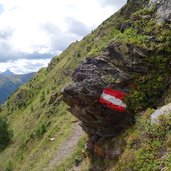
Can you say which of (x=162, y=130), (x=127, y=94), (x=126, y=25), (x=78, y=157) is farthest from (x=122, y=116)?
(x=78, y=157)

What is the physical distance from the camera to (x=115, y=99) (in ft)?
78.0

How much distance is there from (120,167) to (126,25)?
11960 mm

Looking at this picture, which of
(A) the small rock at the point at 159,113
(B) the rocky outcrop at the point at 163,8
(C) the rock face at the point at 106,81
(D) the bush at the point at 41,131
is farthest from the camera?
(D) the bush at the point at 41,131

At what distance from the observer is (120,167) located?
68.7ft

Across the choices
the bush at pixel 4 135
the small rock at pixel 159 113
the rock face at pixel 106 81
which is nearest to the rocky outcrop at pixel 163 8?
the rock face at pixel 106 81

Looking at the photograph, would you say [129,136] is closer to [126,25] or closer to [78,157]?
[126,25]

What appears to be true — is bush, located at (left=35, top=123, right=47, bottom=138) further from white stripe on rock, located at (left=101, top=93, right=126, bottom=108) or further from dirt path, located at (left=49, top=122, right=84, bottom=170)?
white stripe on rock, located at (left=101, top=93, right=126, bottom=108)

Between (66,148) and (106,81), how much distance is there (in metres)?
21.9

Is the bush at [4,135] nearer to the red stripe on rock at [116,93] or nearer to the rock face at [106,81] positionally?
the rock face at [106,81]

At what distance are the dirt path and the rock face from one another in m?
17.2

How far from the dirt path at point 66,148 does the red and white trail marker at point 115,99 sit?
19.2m

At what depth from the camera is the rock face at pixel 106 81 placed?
24.0m

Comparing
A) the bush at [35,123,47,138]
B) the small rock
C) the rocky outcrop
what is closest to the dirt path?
the bush at [35,123,47,138]

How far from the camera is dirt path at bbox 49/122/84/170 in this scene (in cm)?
4194
